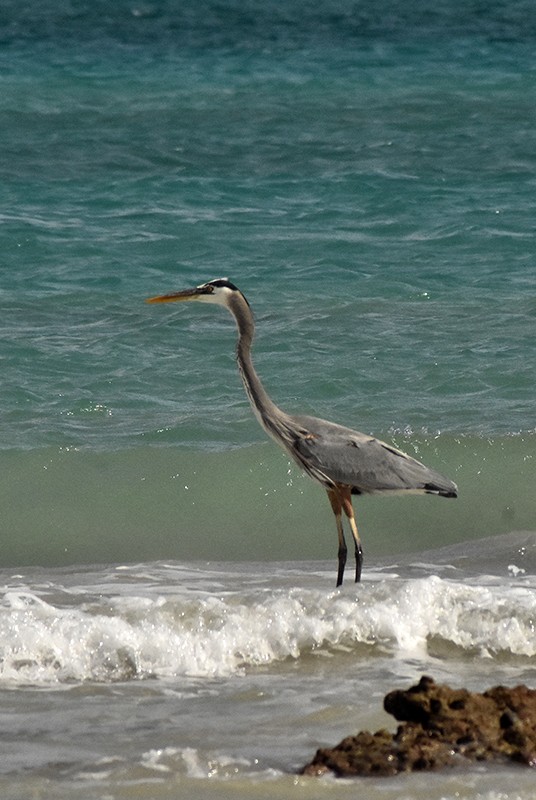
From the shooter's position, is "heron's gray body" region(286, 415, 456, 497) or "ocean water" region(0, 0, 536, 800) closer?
"ocean water" region(0, 0, 536, 800)

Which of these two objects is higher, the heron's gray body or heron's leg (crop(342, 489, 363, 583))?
the heron's gray body

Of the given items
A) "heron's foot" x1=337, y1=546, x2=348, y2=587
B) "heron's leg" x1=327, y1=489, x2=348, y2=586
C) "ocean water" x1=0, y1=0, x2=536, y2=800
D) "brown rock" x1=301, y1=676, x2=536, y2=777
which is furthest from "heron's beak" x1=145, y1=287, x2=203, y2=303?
"brown rock" x1=301, y1=676, x2=536, y2=777

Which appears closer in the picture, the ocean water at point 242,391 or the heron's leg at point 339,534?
the ocean water at point 242,391

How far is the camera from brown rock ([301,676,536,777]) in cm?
375

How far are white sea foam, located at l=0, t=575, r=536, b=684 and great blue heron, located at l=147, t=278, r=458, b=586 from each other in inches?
25.1

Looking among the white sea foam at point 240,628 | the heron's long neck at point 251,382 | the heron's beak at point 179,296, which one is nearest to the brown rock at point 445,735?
the white sea foam at point 240,628

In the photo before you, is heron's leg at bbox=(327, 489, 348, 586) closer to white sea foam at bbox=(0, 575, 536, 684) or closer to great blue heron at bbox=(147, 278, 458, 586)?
great blue heron at bbox=(147, 278, 458, 586)

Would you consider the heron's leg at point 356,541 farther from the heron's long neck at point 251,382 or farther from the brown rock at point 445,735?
the brown rock at point 445,735

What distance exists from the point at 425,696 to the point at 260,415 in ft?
9.44

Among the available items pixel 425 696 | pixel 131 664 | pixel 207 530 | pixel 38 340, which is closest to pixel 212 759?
pixel 425 696

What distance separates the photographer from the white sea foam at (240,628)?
5.09m

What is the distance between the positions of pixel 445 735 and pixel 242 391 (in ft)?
17.9

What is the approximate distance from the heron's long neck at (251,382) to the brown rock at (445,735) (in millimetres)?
2803

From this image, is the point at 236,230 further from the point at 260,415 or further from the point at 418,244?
the point at 260,415
